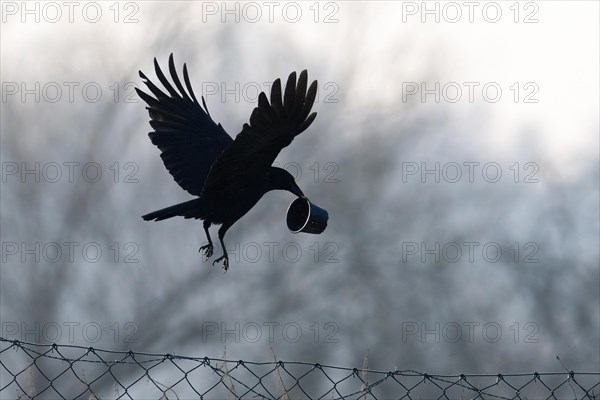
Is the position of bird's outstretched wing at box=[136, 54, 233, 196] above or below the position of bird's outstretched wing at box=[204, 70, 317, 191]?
below

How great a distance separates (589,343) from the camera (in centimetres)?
1709

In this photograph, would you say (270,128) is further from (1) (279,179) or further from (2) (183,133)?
(2) (183,133)

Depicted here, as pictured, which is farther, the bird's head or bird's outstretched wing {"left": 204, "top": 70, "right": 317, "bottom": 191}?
the bird's head

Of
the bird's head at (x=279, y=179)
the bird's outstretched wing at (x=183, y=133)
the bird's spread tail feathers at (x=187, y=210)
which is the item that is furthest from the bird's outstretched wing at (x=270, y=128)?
the bird's outstretched wing at (x=183, y=133)

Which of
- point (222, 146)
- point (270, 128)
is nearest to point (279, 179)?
point (270, 128)

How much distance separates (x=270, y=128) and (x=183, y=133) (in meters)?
1.64

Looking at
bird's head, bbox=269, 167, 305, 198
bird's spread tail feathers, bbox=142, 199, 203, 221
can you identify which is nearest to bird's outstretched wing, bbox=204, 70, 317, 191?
bird's head, bbox=269, 167, 305, 198

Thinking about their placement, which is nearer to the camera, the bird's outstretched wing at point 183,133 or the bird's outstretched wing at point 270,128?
the bird's outstretched wing at point 270,128

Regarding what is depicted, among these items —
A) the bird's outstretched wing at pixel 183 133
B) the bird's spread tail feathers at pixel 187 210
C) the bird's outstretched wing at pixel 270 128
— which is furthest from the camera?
the bird's outstretched wing at pixel 183 133

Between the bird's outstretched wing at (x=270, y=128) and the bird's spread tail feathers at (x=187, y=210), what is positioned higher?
the bird's outstretched wing at (x=270, y=128)

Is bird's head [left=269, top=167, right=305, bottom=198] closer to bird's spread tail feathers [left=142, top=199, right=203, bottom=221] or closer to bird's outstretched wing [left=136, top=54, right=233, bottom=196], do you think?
bird's spread tail feathers [left=142, top=199, right=203, bottom=221]

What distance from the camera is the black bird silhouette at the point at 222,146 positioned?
6500 millimetres

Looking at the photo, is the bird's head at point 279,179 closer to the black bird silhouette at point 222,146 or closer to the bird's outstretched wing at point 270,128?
the black bird silhouette at point 222,146

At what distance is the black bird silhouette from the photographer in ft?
21.3
